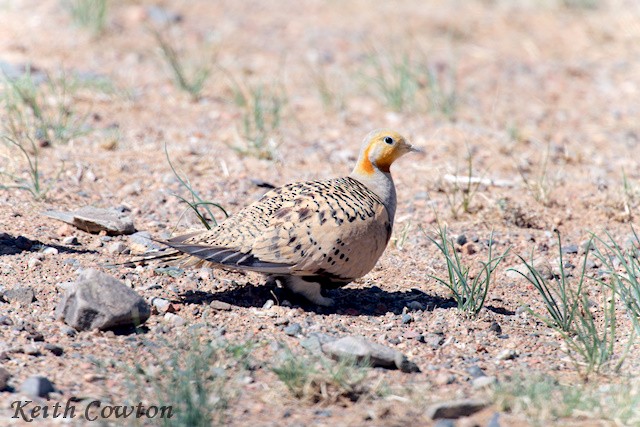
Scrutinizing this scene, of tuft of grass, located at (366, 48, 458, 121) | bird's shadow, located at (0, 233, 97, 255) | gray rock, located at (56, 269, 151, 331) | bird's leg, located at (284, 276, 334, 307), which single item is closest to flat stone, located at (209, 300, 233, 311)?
bird's leg, located at (284, 276, 334, 307)

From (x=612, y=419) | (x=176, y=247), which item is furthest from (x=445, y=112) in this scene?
(x=612, y=419)

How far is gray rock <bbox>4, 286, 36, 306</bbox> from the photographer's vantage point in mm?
4371

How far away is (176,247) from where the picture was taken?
4.28 meters

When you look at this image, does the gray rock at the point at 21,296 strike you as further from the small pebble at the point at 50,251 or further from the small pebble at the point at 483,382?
the small pebble at the point at 483,382

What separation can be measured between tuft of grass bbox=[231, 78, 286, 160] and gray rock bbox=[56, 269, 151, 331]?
113 inches

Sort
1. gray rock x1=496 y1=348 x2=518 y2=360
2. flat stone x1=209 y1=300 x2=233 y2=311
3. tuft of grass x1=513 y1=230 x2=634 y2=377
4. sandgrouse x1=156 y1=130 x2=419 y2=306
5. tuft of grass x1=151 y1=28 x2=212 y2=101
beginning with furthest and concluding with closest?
tuft of grass x1=151 y1=28 x2=212 y2=101
flat stone x1=209 y1=300 x2=233 y2=311
sandgrouse x1=156 y1=130 x2=419 y2=306
gray rock x1=496 y1=348 x2=518 y2=360
tuft of grass x1=513 y1=230 x2=634 y2=377

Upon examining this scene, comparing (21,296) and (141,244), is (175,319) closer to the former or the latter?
(21,296)

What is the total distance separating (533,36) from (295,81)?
3.78 metres

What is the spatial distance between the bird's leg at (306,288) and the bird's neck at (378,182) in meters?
0.61

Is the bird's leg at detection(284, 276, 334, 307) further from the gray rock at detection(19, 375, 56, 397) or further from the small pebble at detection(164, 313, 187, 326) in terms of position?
the gray rock at detection(19, 375, 56, 397)

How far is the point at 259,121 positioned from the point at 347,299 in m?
2.49

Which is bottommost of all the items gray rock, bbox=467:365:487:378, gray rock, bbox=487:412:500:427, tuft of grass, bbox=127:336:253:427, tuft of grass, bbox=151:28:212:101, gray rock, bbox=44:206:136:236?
tuft of grass, bbox=127:336:253:427

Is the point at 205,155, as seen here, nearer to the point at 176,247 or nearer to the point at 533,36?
the point at 176,247

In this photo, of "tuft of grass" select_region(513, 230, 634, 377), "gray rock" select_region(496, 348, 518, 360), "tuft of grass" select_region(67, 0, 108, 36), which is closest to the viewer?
"tuft of grass" select_region(513, 230, 634, 377)
